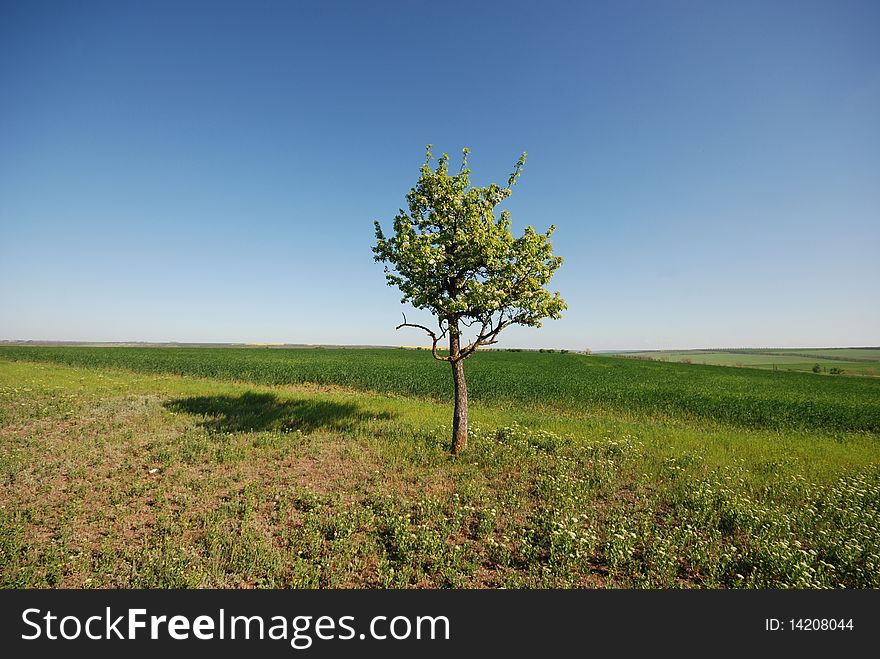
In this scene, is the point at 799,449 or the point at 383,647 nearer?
the point at 383,647

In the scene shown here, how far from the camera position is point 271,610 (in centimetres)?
472

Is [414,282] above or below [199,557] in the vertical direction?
above

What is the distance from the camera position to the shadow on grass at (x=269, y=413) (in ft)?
44.3

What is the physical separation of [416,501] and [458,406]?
3885mm

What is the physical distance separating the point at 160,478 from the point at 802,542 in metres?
14.7

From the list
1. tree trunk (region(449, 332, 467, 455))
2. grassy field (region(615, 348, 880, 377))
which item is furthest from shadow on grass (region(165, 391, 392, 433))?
grassy field (region(615, 348, 880, 377))

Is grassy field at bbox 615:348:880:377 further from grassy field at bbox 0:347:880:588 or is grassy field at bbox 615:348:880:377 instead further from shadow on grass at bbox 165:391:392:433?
shadow on grass at bbox 165:391:392:433

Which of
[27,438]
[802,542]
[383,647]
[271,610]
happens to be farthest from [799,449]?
[27,438]

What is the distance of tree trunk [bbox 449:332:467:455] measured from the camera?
11.0 metres

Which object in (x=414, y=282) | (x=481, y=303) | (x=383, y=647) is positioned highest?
(x=414, y=282)

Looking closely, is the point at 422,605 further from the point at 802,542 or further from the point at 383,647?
the point at 802,542

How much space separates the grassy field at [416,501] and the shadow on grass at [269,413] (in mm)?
165

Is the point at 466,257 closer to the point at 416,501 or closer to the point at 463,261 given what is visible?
the point at 463,261

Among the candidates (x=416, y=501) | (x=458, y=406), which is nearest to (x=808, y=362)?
(x=458, y=406)
